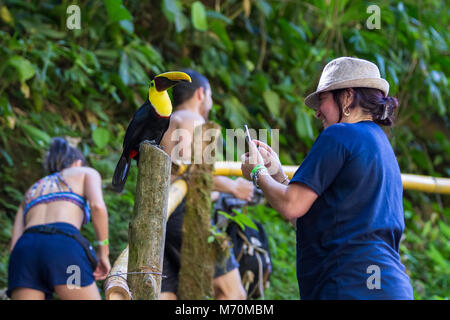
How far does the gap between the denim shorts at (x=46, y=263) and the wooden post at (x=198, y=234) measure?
2.16 ft

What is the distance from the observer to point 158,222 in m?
2.00

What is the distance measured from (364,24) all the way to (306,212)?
7.03 meters

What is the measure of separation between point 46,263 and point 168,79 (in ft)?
6.03

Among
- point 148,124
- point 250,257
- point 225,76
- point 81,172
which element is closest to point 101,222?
point 81,172

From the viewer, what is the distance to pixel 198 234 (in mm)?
3566

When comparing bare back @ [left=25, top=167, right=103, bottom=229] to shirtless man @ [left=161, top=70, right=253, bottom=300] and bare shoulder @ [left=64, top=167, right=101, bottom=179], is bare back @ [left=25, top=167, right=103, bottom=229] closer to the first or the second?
bare shoulder @ [left=64, top=167, right=101, bottom=179]

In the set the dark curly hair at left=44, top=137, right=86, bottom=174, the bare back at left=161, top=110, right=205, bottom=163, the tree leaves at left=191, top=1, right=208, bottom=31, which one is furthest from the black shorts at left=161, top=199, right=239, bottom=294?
the tree leaves at left=191, top=1, right=208, bottom=31

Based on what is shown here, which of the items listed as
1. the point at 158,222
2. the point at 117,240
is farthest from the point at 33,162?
the point at 158,222

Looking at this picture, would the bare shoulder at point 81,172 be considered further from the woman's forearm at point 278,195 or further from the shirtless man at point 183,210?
the woman's forearm at point 278,195

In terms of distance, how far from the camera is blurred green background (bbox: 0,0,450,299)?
17.3ft

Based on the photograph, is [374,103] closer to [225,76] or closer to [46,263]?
[46,263]

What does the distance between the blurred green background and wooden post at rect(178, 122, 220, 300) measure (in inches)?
49.3

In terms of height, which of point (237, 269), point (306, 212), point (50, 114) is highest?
point (50, 114)
